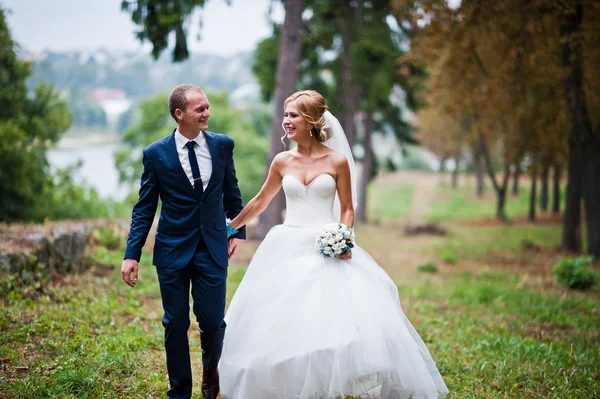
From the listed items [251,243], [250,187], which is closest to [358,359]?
[251,243]

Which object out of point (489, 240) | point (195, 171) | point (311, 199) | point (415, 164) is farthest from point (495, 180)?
point (415, 164)

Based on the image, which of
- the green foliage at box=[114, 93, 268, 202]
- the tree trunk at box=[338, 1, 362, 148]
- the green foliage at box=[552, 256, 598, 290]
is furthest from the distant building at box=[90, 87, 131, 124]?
the green foliage at box=[552, 256, 598, 290]

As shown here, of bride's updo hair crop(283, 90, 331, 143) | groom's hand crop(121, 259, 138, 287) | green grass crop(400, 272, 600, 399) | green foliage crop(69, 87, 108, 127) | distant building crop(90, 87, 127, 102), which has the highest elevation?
distant building crop(90, 87, 127, 102)

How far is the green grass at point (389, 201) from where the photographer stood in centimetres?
3717

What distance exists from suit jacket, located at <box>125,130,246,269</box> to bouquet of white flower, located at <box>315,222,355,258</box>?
2.55 ft

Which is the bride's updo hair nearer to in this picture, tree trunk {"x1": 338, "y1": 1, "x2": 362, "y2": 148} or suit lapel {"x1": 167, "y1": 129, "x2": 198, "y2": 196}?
suit lapel {"x1": 167, "y1": 129, "x2": 198, "y2": 196}

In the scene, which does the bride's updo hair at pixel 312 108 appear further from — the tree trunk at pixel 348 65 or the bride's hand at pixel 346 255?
the tree trunk at pixel 348 65

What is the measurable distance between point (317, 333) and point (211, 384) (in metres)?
1.06

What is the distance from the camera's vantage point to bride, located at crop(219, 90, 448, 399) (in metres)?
4.00

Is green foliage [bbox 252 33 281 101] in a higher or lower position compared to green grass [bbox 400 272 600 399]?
higher

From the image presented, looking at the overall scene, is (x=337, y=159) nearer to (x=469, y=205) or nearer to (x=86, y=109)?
(x=469, y=205)

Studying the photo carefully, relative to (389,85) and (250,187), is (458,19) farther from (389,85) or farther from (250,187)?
(250,187)

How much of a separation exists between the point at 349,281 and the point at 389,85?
15266 mm

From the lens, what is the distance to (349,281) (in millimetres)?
4328
